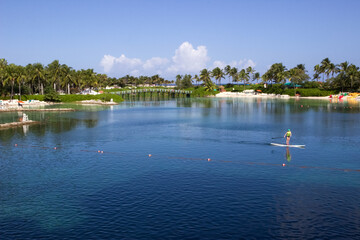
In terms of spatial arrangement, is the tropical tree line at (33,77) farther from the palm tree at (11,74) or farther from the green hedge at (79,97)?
the green hedge at (79,97)

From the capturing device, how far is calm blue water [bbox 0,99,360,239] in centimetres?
2605

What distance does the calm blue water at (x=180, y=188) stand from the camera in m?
26.0

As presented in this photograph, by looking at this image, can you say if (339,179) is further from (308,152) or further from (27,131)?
(27,131)

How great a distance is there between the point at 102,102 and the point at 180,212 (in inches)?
5993

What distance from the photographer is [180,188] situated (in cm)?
3528

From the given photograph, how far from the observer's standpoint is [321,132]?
73625mm

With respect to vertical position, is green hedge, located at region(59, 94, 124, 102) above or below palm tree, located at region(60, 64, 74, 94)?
below

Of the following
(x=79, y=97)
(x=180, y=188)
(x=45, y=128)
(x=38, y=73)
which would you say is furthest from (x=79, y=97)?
(x=180, y=188)

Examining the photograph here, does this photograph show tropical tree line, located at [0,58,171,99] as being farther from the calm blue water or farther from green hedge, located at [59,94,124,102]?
the calm blue water

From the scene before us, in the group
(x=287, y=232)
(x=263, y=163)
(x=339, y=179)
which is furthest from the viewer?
(x=263, y=163)

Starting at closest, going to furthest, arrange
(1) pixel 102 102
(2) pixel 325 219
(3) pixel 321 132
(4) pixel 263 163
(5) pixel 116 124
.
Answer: (2) pixel 325 219 < (4) pixel 263 163 < (3) pixel 321 132 < (5) pixel 116 124 < (1) pixel 102 102

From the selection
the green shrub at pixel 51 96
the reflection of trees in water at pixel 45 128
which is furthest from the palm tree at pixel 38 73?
the reflection of trees in water at pixel 45 128

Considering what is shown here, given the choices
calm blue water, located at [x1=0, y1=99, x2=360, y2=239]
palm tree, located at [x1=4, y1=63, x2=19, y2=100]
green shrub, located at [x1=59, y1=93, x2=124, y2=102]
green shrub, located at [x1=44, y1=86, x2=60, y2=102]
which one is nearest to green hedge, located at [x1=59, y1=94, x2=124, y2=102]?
green shrub, located at [x1=59, y1=93, x2=124, y2=102]

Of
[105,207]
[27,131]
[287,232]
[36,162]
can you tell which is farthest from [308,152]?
[27,131]
